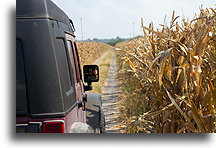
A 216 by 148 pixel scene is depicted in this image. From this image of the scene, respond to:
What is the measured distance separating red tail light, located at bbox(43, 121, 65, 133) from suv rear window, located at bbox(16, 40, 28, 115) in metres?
0.15

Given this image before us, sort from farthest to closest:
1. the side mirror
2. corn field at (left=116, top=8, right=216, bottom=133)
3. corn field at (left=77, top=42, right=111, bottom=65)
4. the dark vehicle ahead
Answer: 1. corn field at (left=77, top=42, right=111, bottom=65)
2. the side mirror
3. corn field at (left=116, top=8, right=216, bottom=133)
4. the dark vehicle ahead

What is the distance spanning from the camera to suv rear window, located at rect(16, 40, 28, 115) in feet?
5.33

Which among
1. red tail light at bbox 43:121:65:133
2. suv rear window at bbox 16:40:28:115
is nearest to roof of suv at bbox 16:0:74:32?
suv rear window at bbox 16:40:28:115

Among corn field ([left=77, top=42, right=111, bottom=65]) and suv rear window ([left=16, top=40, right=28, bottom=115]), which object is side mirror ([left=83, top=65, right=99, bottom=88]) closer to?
suv rear window ([left=16, top=40, right=28, bottom=115])

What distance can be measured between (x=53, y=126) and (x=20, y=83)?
1.01 feet

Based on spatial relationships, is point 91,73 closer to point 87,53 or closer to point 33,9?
point 33,9

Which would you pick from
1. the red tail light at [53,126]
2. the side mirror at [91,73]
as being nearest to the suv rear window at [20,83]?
the red tail light at [53,126]

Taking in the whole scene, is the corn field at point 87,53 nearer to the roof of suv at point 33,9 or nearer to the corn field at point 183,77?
the corn field at point 183,77

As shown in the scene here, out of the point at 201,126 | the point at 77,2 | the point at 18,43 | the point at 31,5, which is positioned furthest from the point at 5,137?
the point at 201,126

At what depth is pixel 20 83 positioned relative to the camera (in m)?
1.65

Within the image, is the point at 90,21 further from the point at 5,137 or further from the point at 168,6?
the point at 5,137

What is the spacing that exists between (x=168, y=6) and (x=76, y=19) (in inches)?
30.9

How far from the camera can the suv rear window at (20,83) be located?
5.33 ft

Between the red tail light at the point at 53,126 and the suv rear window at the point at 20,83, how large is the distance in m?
0.15
